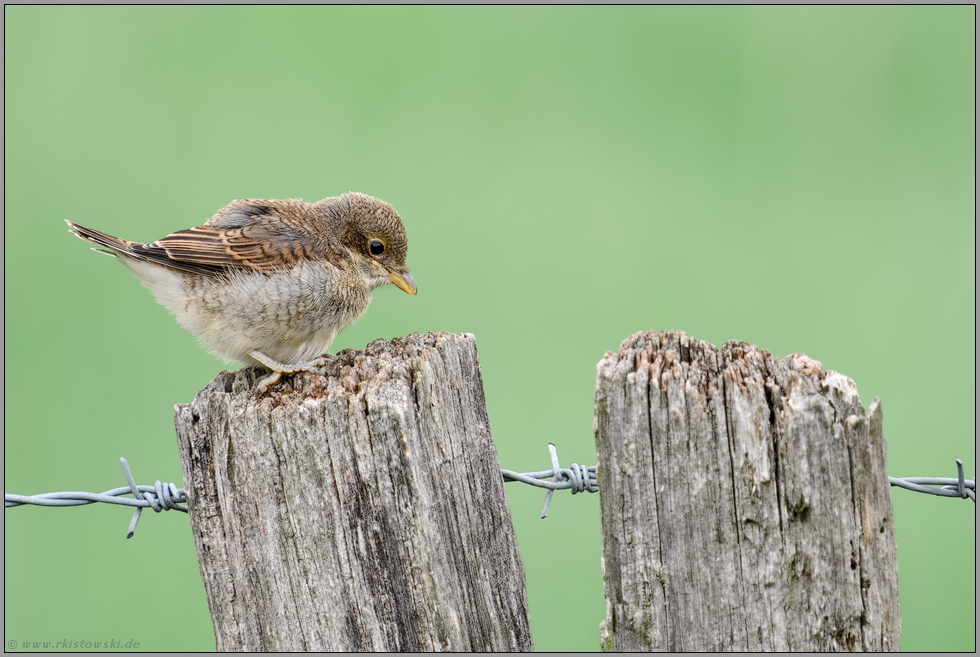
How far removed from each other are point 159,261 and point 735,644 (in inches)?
122

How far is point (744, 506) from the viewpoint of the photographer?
2027 millimetres

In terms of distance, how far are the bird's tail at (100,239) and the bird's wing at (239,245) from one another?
5 centimetres

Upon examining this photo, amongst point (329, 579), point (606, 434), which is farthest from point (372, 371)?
point (606, 434)

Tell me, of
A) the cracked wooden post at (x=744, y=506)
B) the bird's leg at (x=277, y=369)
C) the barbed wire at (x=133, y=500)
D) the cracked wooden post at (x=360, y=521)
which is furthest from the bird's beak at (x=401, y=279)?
the cracked wooden post at (x=744, y=506)

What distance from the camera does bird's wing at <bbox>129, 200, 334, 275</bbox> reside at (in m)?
3.70

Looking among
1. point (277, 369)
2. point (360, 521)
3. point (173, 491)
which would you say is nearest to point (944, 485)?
point (360, 521)

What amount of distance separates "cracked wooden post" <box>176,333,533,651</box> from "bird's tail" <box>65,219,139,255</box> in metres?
1.87

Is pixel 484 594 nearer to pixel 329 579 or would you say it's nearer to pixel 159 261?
pixel 329 579

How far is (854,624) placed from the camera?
2.07 meters

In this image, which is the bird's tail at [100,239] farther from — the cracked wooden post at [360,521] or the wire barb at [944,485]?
the wire barb at [944,485]

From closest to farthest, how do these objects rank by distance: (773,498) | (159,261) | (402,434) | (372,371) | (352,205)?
(773,498) < (402,434) < (372,371) < (159,261) < (352,205)

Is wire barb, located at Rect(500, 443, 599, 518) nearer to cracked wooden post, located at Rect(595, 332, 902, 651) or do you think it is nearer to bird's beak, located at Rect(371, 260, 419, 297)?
cracked wooden post, located at Rect(595, 332, 902, 651)

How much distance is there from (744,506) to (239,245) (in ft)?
8.87

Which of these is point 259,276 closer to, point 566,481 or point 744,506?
point 566,481
